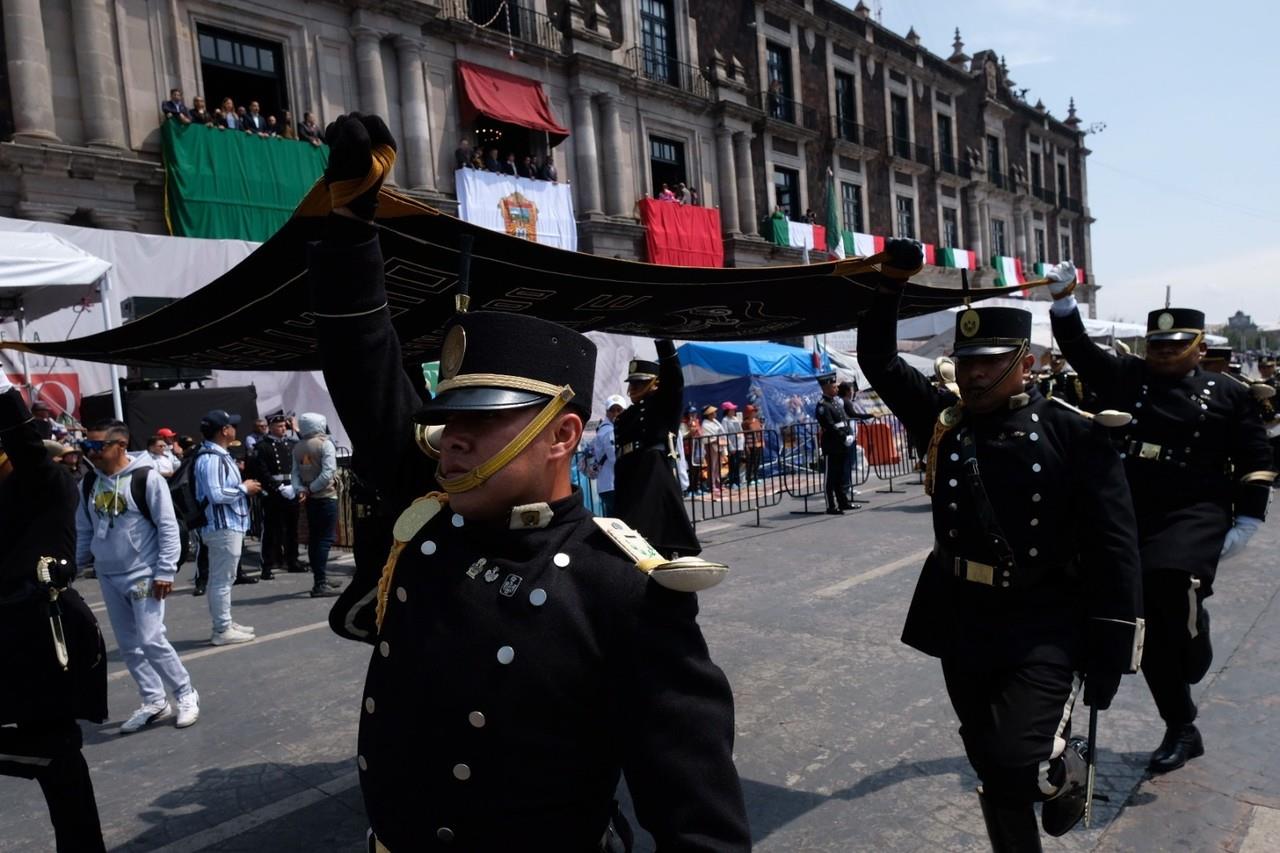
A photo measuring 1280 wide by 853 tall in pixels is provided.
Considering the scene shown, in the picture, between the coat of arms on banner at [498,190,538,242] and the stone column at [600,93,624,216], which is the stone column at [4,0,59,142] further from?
the stone column at [600,93,624,216]

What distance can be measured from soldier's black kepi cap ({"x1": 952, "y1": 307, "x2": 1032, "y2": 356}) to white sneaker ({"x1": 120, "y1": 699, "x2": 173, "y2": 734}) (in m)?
5.17

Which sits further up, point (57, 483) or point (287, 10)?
point (287, 10)

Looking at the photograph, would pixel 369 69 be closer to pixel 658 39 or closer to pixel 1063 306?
pixel 658 39

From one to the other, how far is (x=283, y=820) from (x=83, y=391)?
12026 millimetres

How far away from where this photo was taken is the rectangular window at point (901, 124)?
39.0 m

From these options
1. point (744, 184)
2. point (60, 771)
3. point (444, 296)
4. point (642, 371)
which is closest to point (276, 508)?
point (642, 371)

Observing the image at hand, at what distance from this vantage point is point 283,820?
4055 millimetres

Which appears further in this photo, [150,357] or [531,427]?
[150,357]

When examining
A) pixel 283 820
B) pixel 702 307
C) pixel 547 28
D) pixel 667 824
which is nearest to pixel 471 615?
pixel 667 824

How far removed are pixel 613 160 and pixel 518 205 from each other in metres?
4.24

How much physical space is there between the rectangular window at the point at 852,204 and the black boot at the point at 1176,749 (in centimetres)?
3319

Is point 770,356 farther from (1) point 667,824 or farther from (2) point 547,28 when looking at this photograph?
(1) point 667,824

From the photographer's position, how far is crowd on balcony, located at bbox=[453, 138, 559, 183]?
21.1 metres

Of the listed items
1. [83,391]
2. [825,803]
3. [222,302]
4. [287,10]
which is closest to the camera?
[222,302]
